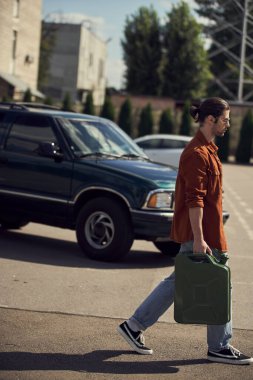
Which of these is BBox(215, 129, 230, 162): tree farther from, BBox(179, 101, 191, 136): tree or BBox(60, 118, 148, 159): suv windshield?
BBox(60, 118, 148, 159): suv windshield

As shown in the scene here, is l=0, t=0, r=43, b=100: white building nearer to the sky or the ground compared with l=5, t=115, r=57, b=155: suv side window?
nearer to the sky

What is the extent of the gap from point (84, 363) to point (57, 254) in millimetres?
5398

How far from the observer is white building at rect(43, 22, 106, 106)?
78250 mm

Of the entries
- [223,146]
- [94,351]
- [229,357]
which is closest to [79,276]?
[94,351]

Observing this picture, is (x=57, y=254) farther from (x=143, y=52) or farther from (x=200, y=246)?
(x=143, y=52)

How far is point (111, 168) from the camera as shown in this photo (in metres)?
11.2

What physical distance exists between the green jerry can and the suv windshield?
5.56 meters

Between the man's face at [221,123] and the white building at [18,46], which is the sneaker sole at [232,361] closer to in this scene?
the man's face at [221,123]

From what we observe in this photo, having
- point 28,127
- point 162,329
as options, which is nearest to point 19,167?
point 28,127

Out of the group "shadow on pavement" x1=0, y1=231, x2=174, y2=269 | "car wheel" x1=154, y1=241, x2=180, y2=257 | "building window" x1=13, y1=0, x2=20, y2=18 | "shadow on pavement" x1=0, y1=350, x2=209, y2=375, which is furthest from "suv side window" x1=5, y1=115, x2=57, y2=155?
"building window" x1=13, y1=0, x2=20, y2=18

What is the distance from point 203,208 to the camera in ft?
20.5

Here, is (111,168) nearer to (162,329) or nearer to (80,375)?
(162,329)

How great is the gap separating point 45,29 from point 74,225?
231 feet

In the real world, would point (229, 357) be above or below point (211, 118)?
below
